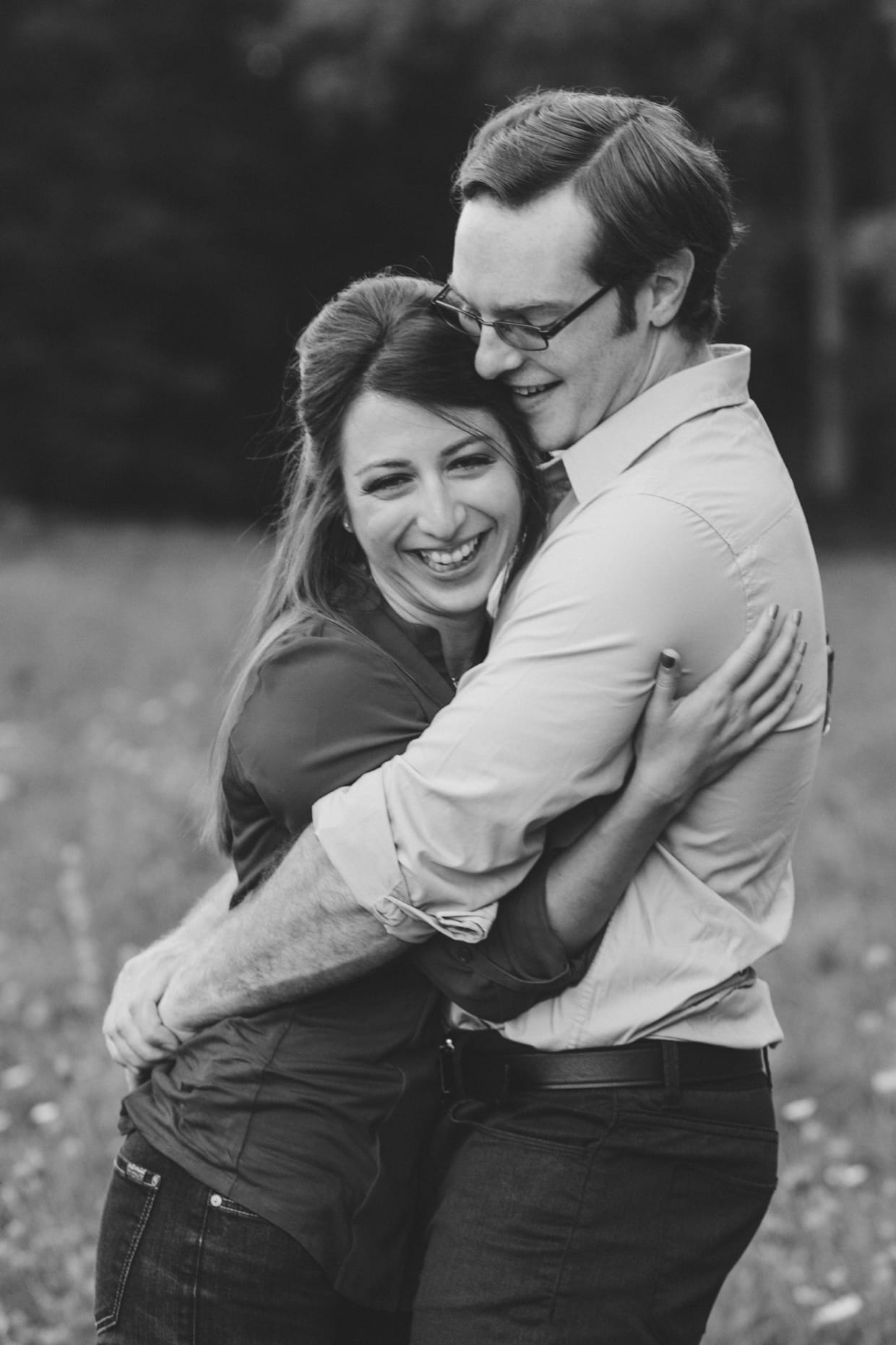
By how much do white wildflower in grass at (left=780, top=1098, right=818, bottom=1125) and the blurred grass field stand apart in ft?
0.04

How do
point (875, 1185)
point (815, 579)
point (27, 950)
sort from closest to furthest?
point (815, 579) < point (875, 1185) < point (27, 950)

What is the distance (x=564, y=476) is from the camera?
271cm

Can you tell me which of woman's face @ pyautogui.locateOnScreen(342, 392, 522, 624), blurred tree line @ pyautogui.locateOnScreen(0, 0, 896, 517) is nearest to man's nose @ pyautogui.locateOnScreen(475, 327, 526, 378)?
woman's face @ pyautogui.locateOnScreen(342, 392, 522, 624)

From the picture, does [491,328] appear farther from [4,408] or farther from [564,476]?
[4,408]

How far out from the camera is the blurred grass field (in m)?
3.90

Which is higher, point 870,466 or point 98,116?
point 98,116

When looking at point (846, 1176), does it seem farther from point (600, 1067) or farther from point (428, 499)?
point (428, 499)

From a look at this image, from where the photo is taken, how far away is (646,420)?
7.89 feet

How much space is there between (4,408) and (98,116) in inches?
200

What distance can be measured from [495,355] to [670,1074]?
3.63 ft

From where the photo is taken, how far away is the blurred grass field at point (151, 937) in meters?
3.90

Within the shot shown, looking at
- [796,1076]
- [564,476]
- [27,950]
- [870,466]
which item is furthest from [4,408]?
[564,476]

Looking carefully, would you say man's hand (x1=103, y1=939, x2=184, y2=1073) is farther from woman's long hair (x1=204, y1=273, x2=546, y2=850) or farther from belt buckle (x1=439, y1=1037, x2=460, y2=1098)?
belt buckle (x1=439, y1=1037, x2=460, y2=1098)

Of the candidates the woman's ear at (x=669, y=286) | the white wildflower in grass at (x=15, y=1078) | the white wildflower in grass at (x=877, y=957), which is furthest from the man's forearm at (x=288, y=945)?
the white wildflower in grass at (x=877, y=957)
